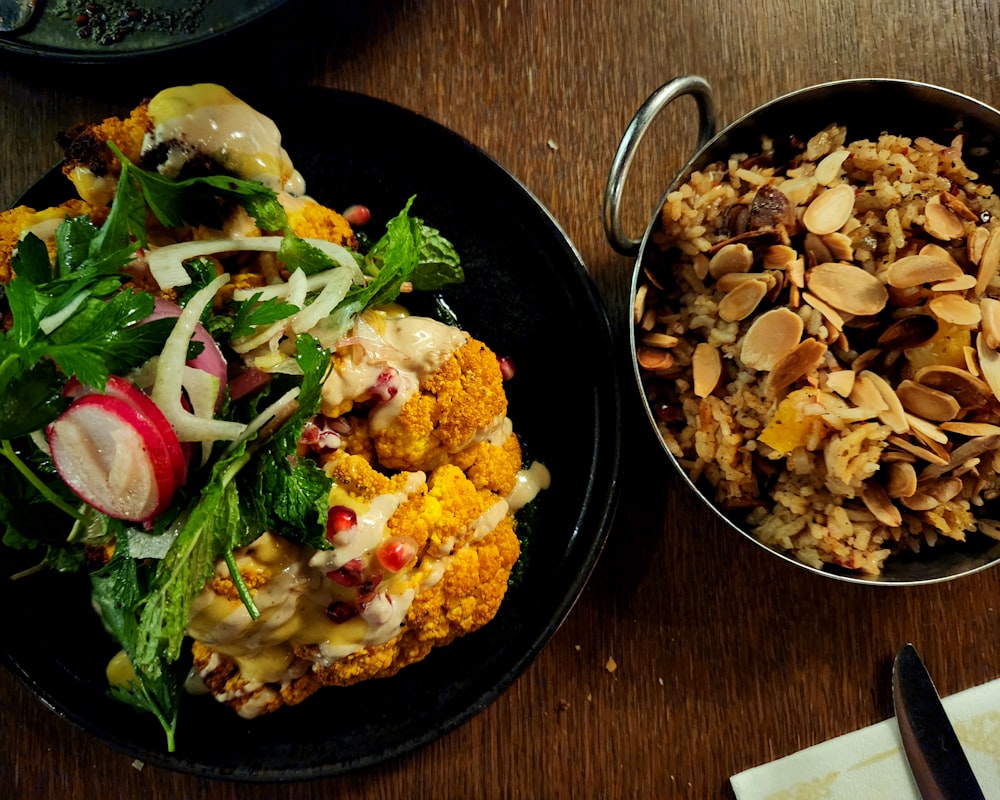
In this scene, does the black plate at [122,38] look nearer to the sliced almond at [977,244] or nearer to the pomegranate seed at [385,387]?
the pomegranate seed at [385,387]

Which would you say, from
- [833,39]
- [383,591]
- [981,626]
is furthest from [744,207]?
[981,626]

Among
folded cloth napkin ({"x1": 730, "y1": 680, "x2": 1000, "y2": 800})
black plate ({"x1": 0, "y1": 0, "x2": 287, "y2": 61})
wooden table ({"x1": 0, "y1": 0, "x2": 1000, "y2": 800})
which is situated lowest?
folded cloth napkin ({"x1": 730, "y1": 680, "x2": 1000, "y2": 800})

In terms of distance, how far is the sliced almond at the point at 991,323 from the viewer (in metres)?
0.94

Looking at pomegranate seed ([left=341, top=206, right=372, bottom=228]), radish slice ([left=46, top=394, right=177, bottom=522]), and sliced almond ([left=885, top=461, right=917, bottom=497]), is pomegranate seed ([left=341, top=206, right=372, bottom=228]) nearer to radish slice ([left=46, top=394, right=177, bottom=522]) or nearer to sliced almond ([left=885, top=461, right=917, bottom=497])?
radish slice ([left=46, top=394, right=177, bottom=522])

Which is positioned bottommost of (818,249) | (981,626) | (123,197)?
(981,626)

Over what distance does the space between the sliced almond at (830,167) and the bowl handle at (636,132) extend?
0.51 ft

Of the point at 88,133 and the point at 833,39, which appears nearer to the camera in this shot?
the point at 88,133

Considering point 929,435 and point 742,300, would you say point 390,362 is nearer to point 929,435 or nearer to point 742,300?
point 742,300

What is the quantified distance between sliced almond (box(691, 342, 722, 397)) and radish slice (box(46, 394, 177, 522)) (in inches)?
25.5

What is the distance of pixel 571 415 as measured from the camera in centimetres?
112

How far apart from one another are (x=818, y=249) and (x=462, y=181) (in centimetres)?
51

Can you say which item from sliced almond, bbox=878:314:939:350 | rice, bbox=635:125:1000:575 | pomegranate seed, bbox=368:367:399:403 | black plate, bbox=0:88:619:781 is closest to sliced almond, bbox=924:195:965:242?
rice, bbox=635:125:1000:575

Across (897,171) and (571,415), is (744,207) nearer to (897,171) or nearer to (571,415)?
(897,171)

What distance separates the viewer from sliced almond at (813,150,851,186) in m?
0.99
